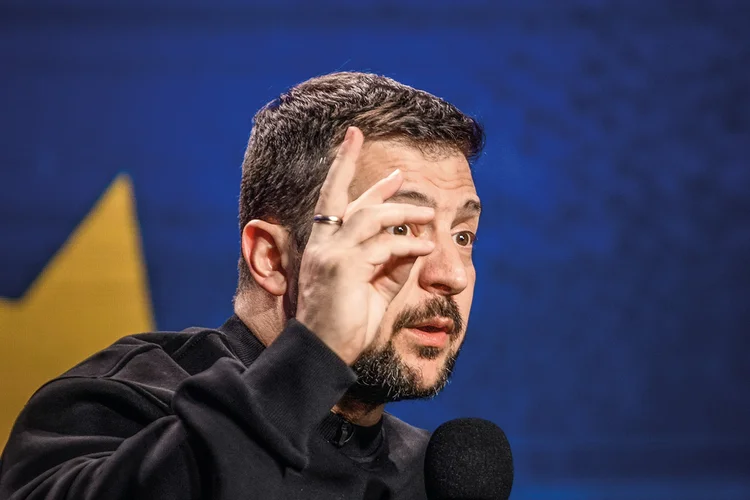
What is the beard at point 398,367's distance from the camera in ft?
4.19

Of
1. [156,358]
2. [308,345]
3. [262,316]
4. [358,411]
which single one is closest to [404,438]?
[358,411]

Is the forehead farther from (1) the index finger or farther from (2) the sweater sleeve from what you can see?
(2) the sweater sleeve

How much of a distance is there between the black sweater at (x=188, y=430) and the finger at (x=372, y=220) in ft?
0.37

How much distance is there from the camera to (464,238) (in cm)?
140

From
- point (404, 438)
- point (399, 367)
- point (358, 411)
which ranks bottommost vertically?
point (404, 438)

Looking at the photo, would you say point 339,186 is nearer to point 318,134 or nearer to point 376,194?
point 376,194

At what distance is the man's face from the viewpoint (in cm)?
128

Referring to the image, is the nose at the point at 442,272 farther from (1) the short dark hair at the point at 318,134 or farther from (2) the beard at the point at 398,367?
(1) the short dark hair at the point at 318,134

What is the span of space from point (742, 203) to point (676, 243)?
8.2 inches

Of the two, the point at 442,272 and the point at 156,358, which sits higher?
the point at 442,272

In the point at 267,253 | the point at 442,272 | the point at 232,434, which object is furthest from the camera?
the point at 267,253

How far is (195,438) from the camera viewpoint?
0.98 m

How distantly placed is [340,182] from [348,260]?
0.10 metres

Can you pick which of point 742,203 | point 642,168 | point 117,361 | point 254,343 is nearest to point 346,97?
point 254,343
